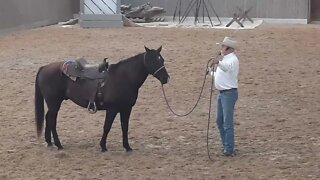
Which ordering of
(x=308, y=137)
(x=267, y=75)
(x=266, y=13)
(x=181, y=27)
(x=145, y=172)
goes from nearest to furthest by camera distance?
(x=145, y=172) → (x=308, y=137) → (x=267, y=75) → (x=181, y=27) → (x=266, y=13)

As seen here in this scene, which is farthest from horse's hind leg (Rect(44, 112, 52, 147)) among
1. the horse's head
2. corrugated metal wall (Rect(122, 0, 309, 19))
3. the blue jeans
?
corrugated metal wall (Rect(122, 0, 309, 19))

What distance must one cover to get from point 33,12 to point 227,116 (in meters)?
17.2

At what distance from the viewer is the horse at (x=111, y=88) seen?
7.21 meters

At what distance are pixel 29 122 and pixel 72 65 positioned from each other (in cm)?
186

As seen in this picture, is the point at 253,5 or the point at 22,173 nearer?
the point at 22,173

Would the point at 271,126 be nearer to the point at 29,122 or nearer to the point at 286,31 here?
the point at 29,122

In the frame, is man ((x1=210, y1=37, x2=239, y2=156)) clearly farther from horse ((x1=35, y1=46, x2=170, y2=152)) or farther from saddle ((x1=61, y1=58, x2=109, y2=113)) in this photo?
saddle ((x1=61, y1=58, x2=109, y2=113))

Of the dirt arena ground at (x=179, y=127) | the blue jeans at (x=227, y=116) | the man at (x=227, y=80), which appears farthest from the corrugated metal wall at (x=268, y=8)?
the man at (x=227, y=80)

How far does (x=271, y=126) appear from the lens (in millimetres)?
8719

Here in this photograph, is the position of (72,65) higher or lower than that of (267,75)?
higher

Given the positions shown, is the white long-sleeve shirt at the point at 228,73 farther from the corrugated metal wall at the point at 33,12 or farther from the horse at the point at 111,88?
the corrugated metal wall at the point at 33,12

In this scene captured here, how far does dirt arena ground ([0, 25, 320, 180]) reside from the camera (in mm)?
6848

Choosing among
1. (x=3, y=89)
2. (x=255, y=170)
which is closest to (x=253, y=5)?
(x=3, y=89)

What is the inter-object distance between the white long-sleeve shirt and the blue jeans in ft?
0.28
